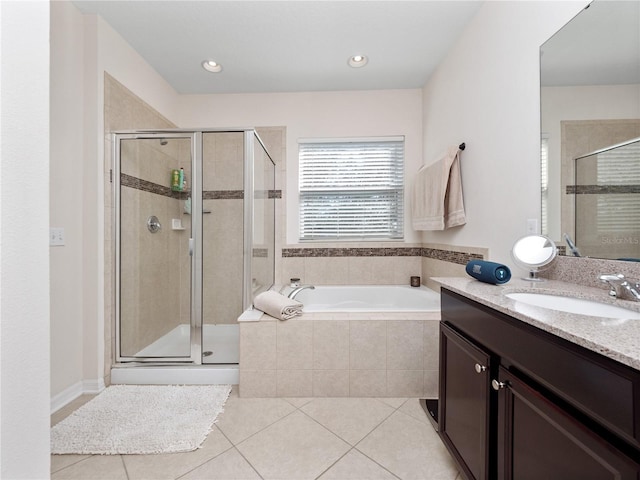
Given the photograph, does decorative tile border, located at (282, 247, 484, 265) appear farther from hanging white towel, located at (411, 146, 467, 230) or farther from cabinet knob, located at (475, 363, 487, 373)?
cabinet knob, located at (475, 363, 487, 373)

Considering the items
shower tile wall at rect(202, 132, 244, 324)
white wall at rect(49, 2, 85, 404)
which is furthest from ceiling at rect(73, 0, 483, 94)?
shower tile wall at rect(202, 132, 244, 324)

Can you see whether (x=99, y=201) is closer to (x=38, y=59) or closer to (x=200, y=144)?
(x=200, y=144)

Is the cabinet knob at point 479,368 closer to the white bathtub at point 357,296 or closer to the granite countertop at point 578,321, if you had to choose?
the granite countertop at point 578,321

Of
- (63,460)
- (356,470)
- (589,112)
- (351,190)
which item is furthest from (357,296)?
(63,460)

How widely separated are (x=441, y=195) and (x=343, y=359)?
1421 mm

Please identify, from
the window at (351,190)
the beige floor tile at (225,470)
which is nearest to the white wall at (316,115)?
the window at (351,190)

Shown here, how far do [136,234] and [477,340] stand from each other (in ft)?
7.58

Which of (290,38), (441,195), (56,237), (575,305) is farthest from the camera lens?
(441,195)

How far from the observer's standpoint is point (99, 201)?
1.80 m

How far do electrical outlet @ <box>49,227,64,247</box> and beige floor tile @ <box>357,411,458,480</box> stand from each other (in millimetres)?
2072

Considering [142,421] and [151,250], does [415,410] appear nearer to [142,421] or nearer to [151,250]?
[142,421]

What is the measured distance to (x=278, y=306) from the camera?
1741 mm

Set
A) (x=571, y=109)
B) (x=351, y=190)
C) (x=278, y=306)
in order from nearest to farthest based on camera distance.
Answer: (x=571, y=109) → (x=278, y=306) → (x=351, y=190)

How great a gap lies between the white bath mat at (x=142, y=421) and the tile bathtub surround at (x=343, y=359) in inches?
10.8
